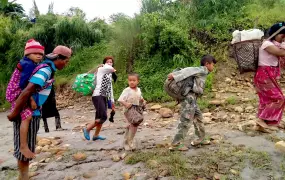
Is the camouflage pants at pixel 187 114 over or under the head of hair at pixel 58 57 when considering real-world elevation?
under

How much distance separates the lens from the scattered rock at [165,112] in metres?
6.87

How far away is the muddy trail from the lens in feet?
11.4

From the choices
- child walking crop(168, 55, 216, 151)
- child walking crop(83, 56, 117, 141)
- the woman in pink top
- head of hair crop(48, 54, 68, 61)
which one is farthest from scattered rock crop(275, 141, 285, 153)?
head of hair crop(48, 54, 68, 61)

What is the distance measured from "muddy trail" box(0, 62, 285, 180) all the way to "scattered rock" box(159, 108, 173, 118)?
0.05 metres

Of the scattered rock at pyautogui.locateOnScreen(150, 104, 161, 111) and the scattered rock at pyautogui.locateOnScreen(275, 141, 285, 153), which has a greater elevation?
the scattered rock at pyautogui.locateOnScreen(275, 141, 285, 153)

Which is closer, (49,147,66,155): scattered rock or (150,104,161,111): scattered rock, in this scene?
(49,147,66,155): scattered rock

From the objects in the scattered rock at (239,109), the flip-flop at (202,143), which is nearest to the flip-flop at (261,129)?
the flip-flop at (202,143)

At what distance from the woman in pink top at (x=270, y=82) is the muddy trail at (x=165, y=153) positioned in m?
0.36

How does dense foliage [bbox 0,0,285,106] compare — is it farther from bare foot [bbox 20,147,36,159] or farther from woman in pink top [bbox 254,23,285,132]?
bare foot [bbox 20,147,36,159]

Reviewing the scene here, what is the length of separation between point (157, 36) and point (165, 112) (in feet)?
10.6

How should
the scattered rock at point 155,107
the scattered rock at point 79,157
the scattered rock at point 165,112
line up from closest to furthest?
the scattered rock at point 79,157 < the scattered rock at point 165,112 < the scattered rock at point 155,107

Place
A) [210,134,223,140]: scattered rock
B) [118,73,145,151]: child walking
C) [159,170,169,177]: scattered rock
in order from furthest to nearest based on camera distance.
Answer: [210,134,223,140]: scattered rock, [118,73,145,151]: child walking, [159,170,169,177]: scattered rock

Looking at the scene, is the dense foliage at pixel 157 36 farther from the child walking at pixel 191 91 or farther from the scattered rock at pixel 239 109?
the child walking at pixel 191 91

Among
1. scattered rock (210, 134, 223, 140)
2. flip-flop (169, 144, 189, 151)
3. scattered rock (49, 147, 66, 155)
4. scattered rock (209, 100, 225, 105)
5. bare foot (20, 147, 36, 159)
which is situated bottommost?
scattered rock (49, 147, 66, 155)
